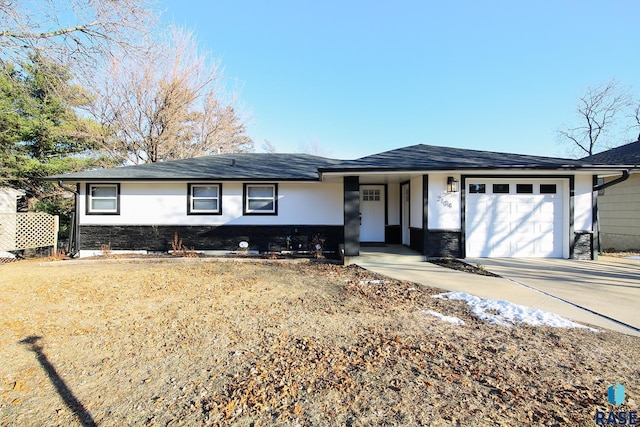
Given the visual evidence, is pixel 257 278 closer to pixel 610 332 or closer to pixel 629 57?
pixel 610 332

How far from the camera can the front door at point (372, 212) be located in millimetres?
11641

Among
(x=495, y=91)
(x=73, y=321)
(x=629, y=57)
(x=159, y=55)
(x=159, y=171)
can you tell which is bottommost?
(x=73, y=321)

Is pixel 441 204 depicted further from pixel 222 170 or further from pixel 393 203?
pixel 222 170

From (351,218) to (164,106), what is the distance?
16.1 metres

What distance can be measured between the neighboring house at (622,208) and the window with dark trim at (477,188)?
4779 mm

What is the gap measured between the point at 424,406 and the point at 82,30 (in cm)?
933

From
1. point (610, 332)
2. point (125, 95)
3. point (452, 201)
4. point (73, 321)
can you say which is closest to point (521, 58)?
point (452, 201)

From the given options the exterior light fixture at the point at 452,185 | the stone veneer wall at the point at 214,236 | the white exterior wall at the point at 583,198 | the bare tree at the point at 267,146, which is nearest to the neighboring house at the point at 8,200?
the stone veneer wall at the point at 214,236

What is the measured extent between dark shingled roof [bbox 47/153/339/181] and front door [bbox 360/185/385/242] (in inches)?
75.6

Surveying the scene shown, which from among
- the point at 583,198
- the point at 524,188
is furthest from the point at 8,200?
the point at 583,198

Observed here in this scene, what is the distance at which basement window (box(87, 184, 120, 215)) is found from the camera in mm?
10773

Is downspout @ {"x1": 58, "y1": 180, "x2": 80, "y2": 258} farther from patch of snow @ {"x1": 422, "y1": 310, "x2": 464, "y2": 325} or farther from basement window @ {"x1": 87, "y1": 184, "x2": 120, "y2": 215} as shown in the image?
patch of snow @ {"x1": 422, "y1": 310, "x2": 464, "y2": 325}

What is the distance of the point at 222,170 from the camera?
11188 mm

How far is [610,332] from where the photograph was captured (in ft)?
12.2
